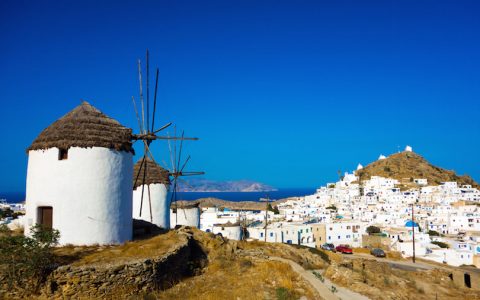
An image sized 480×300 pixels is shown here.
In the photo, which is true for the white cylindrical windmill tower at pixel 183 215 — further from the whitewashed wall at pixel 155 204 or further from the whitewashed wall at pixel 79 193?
the whitewashed wall at pixel 79 193

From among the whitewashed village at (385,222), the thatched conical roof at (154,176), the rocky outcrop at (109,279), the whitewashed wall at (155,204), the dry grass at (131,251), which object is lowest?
the whitewashed village at (385,222)

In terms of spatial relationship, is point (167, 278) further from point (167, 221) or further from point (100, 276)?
point (167, 221)

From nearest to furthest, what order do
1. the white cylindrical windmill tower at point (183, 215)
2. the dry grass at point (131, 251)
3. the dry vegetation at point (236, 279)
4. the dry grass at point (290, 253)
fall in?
the dry grass at point (131, 251)
the dry vegetation at point (236, 279)
the dry grass at point (290, 253)
the white cylindrical windmill tower at point (183, 215)

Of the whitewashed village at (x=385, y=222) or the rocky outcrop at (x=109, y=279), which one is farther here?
the whitewashed village at (x=385, y=222)

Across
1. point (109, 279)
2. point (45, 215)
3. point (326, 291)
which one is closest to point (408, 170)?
point (326, 291)

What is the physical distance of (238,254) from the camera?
56.5ft

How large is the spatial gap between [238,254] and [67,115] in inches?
349

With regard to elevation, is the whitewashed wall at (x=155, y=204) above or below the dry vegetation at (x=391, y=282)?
above

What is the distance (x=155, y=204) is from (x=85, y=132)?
8.73 metres

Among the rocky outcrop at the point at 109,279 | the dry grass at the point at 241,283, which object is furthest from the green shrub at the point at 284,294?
the rocky outcrop at the point at 109,279

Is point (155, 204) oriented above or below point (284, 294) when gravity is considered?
above

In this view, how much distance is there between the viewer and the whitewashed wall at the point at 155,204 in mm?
21078

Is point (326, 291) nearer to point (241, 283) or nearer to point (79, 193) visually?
point (241, 283)

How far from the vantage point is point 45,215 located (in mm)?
13062
